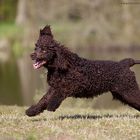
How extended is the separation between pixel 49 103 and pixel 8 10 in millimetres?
56205

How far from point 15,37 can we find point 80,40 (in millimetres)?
5381

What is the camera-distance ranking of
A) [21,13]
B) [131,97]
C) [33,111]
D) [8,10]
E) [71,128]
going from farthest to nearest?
[8,10], [21,13], [131,97], [33,111], [71,128]

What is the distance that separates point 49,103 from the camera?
10.6 meters

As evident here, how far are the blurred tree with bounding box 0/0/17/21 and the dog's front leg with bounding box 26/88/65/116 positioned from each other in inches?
2138

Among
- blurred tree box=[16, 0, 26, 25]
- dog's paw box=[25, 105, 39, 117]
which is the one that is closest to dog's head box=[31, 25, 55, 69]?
dog's paw box=[25, 105, 39, 117]

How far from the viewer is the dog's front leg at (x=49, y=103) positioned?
10578 millimetres

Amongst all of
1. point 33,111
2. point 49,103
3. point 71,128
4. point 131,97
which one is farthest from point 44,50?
point 131,97

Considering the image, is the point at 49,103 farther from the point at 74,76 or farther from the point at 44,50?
the point at 44,50

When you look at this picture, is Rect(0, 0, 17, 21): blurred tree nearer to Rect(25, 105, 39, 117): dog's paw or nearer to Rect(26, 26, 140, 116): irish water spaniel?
Rect(26, 26, 140, 116): irish water spaniel

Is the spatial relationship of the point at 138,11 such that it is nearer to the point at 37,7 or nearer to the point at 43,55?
the point at 37,7

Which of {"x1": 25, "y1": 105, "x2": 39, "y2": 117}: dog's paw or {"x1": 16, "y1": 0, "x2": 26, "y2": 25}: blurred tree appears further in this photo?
{"x1": 16, "y1": 0, "x2": 26, "y2": 25}: blurred tree

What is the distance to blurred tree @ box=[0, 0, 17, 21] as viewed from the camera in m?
65.1

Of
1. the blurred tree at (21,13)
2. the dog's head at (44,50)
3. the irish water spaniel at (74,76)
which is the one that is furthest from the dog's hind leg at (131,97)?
the blurred tree at (21,13)

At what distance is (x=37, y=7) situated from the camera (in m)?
44.6
